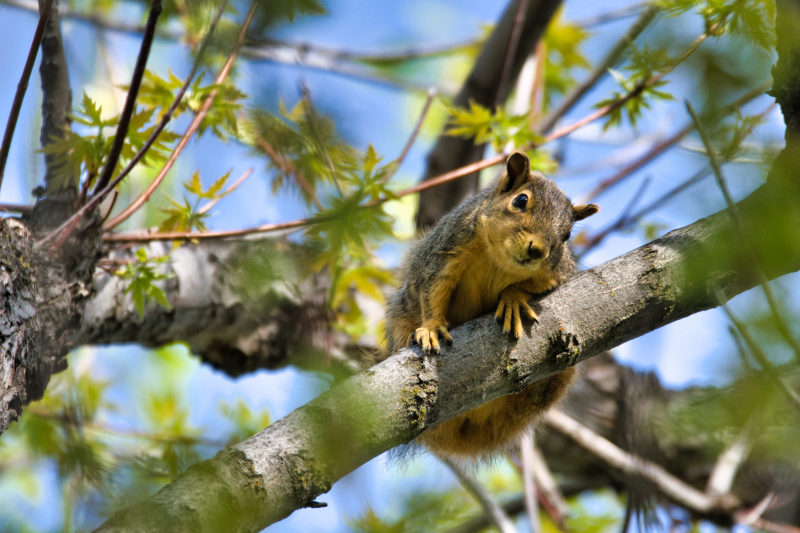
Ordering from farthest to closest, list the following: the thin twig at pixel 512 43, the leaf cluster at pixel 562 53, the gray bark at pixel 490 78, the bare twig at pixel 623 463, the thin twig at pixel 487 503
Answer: the leaf cluster at pixel 562 53
the bare twig at pixel 623 463
the gray bark at pixel 490 78
the thin twig at pixel 512 43
the thin twig at pixel 487 503

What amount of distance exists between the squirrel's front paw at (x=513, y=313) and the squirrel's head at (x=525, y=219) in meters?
0.19

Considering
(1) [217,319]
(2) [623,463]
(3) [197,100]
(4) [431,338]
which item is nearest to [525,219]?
(4) [431,338]

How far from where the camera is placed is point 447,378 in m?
2.16

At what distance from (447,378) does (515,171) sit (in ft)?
4.14

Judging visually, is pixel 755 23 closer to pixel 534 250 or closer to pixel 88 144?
pixel 534 250

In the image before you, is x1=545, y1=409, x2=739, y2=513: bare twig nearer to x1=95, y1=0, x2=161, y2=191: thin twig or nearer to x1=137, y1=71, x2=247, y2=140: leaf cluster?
x1=137, y1=71, x2=247, y2=140: leaf cluster

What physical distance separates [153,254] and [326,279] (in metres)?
1.29

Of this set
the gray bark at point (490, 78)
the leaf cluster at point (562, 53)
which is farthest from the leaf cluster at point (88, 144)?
the leaf cluster at point (562, 53)

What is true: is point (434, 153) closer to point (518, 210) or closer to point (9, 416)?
point (518, 210)

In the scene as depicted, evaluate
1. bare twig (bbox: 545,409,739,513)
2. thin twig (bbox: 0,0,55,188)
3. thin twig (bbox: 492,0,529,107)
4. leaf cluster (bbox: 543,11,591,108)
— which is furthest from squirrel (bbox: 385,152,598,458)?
leaf cluster (bbox: 543,11,591,108)

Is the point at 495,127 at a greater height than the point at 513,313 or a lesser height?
greater

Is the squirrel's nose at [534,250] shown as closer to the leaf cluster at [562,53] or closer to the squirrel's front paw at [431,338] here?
the squirrel's front paw at [431,338]

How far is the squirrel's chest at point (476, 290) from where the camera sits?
9.25 ft

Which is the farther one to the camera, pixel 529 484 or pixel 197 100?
pixel 529 484
